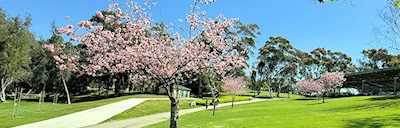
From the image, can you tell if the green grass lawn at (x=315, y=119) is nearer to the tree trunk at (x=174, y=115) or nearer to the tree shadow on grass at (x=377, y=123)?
the tree shadow on grass at (x=377, y=123)

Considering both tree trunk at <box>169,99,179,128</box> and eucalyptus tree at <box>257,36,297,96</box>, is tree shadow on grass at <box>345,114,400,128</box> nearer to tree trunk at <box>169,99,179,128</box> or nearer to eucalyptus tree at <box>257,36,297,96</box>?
tree trunk at <box>169,99,179,128</box>

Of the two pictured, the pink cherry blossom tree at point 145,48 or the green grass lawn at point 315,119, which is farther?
the green grass lawn at point 315,119

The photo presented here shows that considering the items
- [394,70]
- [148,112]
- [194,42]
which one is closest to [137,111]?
[148,112]

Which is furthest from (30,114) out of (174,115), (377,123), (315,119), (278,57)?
(278,57)

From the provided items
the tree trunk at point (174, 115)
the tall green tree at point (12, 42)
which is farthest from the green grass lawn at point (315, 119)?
the tall green tree at point (12, 42)

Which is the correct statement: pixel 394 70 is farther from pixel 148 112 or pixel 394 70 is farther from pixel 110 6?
pixel 110 6

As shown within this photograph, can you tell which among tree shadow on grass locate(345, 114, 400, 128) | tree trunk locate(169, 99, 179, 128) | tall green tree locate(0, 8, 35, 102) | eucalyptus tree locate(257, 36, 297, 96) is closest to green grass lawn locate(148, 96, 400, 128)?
tree shadow on grass locate(345, 114, 400, 128)

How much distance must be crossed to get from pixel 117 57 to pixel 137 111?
1876cm

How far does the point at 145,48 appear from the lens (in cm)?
1019

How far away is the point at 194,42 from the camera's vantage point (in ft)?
35.5

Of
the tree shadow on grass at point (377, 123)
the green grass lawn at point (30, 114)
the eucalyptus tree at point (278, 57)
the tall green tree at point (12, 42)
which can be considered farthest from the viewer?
the eucalyptus tree at point (278, 57)

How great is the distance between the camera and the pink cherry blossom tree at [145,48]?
9727mm

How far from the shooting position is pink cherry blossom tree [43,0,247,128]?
31.9 feet

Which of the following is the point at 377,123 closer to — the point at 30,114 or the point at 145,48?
the point at 145,48
